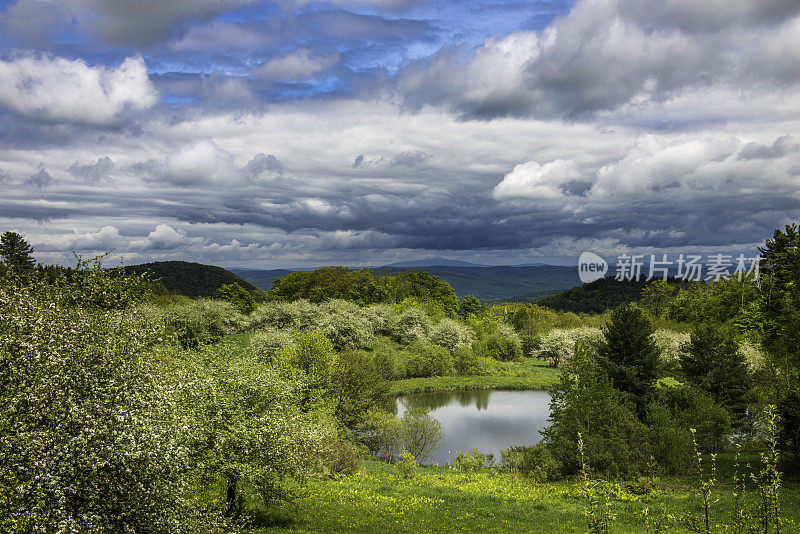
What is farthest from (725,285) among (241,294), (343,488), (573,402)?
(241,294)

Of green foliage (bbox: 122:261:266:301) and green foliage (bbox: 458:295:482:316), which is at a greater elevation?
green foliage (bbox: 122:261:266:301)

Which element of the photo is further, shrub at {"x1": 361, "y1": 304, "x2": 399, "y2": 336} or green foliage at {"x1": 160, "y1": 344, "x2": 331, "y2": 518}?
shrub at {"x1": 361, "y1": 304, "x2": 399, "y2": 336}

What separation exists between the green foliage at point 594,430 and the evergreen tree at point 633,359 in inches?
169

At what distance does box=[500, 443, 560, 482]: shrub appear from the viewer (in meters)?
29.0

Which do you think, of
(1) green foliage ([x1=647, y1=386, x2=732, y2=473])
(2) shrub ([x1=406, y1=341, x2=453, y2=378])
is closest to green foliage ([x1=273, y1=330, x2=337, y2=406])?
(1) green foliage ([x1=647, y1=386, x2=732, y2=473])

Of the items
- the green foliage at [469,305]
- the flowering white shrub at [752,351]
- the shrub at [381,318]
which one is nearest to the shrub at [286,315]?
the shrub at [381,318]

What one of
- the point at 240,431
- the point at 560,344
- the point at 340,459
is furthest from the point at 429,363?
the point at 240,431

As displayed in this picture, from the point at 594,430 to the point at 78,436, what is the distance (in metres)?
27.4

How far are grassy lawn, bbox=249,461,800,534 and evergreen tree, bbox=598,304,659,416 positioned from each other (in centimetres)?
751

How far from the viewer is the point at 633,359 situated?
34594 millimetres

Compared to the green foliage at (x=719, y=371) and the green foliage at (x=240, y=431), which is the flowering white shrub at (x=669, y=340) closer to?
the green foliage at (x=719, y=371)

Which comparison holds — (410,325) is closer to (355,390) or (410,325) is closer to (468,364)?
(468,364)

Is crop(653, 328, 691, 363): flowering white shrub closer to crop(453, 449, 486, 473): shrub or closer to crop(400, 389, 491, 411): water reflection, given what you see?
crop(400, 389, 491, 411): water reflection

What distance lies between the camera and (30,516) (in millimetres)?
9172
